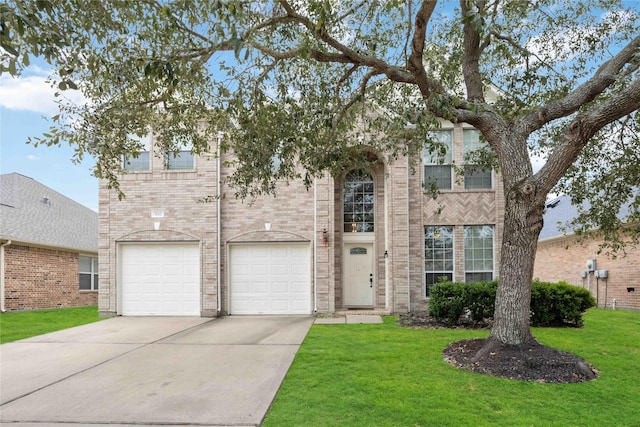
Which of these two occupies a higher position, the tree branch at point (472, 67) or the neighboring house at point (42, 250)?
the tree branch at point (472, 67)

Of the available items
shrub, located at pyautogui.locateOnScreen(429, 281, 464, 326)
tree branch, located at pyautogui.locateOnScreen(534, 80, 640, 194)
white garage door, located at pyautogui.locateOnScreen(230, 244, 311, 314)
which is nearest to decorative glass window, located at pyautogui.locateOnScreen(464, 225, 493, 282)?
shrub, located at pyautogui.locateOnScreen(429, 281, 464, 326)

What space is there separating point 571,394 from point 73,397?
6312 millimetres

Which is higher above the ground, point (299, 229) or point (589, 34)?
point (589, 34)

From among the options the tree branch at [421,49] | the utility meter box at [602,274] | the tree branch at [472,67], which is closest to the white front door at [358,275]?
the tree branch at [472,67]

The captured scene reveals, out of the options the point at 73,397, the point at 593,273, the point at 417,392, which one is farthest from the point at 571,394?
the point at 593,273

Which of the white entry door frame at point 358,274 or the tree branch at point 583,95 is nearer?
the tree branch at point 583,95

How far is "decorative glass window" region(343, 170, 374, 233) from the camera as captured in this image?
13.4 meters

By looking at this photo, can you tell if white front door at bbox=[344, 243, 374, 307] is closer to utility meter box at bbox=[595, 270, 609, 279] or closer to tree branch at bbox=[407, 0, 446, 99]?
tree branch at bbox=[407, 0, 446, 99]

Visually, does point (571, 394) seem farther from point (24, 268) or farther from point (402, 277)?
point (24, 268)

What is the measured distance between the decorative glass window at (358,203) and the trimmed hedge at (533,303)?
3735mm

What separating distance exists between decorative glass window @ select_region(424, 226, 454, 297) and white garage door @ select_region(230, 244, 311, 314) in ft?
11.9

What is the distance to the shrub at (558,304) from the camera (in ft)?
32.9

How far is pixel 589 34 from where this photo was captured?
8.52 metres

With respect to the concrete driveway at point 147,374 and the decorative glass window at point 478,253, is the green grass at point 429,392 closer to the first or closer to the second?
the concrete driveway at point 147,374
